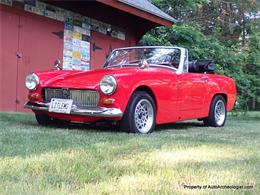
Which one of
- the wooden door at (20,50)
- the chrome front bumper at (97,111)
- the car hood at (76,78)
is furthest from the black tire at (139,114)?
the wooden door at (20,50)

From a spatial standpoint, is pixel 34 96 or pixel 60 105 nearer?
pixel 60 105

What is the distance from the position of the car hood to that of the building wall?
3135 mm

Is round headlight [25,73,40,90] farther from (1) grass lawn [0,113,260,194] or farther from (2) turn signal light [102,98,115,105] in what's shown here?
(1) grass lawn [0,113,260,194]

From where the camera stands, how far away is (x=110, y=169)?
389 centimetres

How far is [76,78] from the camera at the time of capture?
22.9ft

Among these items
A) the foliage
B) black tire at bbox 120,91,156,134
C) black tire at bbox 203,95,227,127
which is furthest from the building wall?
the foliage

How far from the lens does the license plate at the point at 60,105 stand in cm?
674

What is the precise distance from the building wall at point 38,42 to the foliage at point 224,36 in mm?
4703

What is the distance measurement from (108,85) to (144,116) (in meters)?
0.85

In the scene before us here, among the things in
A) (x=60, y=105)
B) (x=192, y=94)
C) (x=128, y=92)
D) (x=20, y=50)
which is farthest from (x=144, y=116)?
(x=20, y=50)

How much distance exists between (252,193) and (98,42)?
396 inches

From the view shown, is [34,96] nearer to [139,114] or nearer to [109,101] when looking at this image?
[109,101]

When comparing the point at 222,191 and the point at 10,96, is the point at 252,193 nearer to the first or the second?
the point at 222,191

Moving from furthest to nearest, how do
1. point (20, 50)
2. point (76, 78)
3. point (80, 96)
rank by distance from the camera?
point (20, 50), point (76, 78), point (80, 96)
